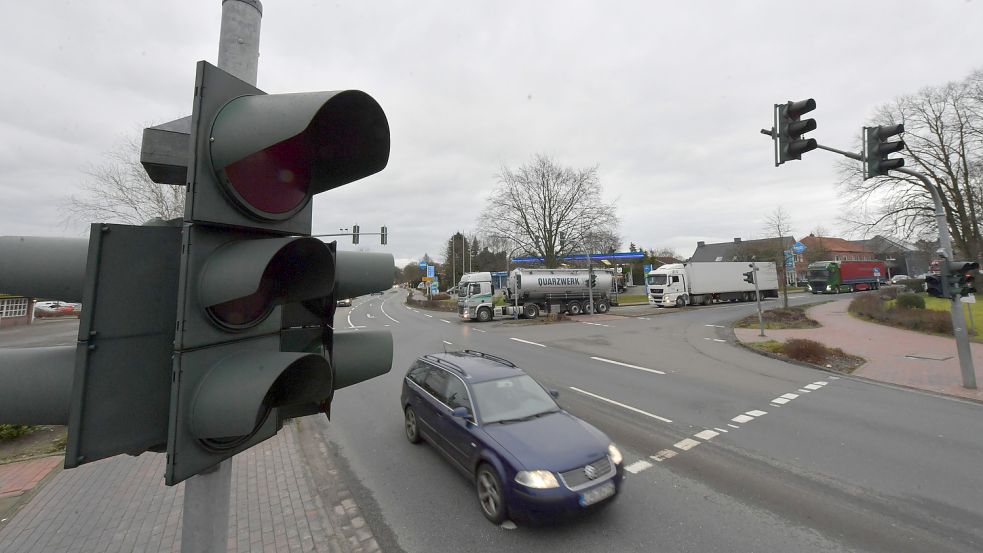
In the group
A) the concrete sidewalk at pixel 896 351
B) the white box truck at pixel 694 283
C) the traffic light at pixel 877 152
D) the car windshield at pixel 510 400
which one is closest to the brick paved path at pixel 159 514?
the car windshield at pixel 510 400

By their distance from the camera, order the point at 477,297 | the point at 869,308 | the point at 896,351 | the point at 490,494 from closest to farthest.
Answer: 1. the point at 490,494
2. the point at 896,351
3. the point at 869,308
4. the point at 477,297

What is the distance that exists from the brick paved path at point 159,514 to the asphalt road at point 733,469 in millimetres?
487

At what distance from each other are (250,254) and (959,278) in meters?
14.4

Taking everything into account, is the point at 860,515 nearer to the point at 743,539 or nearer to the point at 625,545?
the point at 743,539

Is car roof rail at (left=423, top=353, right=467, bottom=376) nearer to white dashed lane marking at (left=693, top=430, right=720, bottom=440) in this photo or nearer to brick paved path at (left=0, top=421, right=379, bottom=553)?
brick paved path at (left=0, top=421, right=379, bottom=553)

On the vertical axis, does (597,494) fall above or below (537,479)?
below

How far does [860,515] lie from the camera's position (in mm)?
4691

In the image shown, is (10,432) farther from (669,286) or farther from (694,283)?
(694,283)

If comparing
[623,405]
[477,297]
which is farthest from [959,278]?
[477,297]

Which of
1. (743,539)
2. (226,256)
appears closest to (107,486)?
(226,256)

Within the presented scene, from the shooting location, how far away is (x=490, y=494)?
4641 millimetres

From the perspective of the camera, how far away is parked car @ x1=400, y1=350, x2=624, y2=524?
4312 mm

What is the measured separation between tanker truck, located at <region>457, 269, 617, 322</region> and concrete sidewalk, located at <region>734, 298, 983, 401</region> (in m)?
12.1

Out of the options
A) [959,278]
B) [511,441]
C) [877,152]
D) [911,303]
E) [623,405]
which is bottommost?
[623,405]
